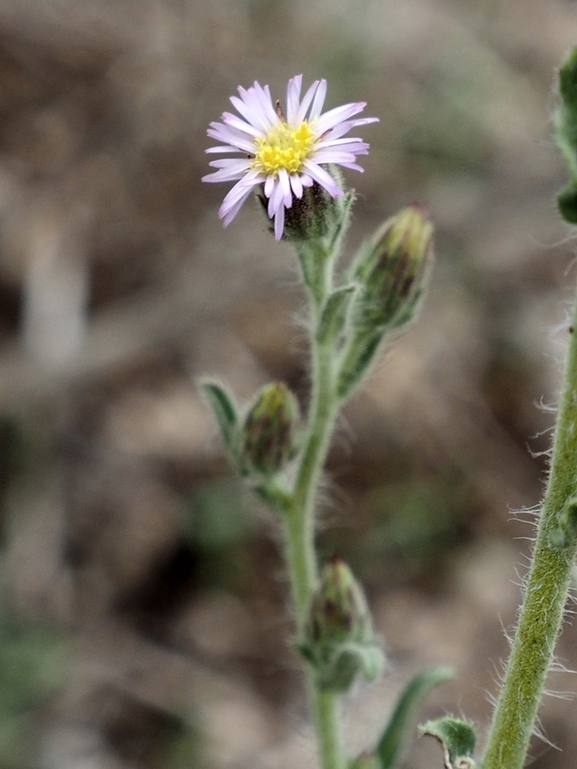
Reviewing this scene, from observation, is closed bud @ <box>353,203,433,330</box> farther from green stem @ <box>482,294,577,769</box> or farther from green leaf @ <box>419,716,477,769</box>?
green leaf @ <box>419,716,477,769</box>

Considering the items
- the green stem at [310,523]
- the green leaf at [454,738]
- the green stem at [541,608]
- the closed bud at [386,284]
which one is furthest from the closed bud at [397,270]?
the green leaf at [454,738]

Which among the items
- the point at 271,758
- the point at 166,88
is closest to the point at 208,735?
the point at 271,758

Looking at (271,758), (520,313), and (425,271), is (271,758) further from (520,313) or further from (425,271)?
(520,313)

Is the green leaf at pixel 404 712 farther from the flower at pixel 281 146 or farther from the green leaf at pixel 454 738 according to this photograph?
the flower at pixel 281 146

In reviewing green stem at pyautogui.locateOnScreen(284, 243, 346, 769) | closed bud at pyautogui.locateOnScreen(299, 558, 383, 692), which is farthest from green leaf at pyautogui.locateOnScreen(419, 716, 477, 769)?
green stem at pyautogui.locateOnScreen(284, 243, 346, 769)

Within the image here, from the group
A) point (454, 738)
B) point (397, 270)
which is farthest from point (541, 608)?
point (397, 270)

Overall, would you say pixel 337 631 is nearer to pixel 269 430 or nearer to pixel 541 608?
pixel 269 430

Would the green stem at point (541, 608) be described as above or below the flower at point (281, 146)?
below
